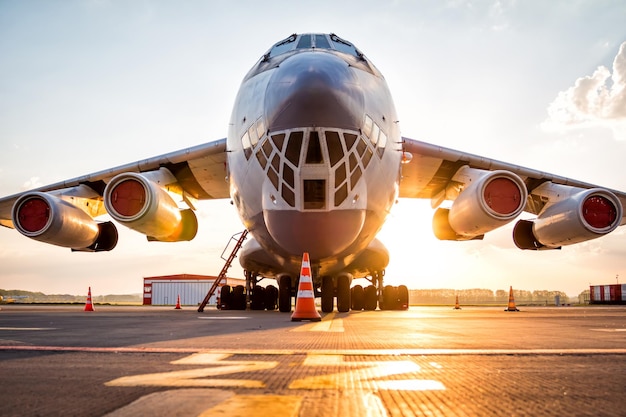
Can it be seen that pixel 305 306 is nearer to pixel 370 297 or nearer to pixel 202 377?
pixel 202 377

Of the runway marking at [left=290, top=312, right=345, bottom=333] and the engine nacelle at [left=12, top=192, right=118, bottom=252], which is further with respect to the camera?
the engine nacelle at [left=12, top=192, right=118, bottom=252]

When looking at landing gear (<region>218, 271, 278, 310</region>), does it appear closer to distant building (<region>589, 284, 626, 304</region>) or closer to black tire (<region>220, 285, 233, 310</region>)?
black tire (<region>220, 285, 233, 310</region>)

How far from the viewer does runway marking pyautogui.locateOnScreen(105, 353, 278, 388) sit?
79.0 inches

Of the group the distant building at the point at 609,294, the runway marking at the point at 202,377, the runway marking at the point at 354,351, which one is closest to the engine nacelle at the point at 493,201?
the runway marking at the point at 354,351

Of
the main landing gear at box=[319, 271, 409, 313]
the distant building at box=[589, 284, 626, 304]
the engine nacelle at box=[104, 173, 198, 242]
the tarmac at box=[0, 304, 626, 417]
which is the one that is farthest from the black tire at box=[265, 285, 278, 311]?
the distant building at box=[589, 284, 626, 304]

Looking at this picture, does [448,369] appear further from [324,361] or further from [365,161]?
[365,161]

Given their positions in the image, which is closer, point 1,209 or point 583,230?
point 583,230

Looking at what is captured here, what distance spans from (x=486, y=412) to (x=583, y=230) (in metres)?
9.24

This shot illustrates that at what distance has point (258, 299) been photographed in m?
14.9

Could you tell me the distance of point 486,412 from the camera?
1.59 metres

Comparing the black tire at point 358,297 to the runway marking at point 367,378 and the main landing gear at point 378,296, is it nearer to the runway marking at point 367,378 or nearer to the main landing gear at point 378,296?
the main landing gear at point 378,296

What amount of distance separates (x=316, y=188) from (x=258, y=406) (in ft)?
19.4

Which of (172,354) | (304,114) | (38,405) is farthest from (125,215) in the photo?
(38,405)

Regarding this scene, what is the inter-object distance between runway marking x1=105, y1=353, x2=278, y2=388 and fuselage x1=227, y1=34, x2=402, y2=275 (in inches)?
184
